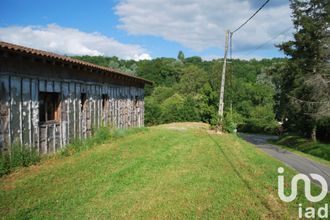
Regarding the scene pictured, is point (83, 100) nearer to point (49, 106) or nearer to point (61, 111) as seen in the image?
point (61, 111)

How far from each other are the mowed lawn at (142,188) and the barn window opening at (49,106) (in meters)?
1.75

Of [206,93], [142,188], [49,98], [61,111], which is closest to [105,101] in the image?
[61,111]

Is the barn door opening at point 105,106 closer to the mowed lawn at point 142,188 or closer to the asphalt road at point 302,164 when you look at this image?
the mowed lawn at point 142,188

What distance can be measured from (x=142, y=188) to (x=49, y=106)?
6245 mm

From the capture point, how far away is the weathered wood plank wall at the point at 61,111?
960 centimetres

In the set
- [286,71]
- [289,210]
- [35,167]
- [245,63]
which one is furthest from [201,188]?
[245,63]

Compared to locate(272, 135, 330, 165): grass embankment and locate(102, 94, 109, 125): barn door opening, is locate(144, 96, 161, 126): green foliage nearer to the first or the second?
locate(272, 135, 330, 165): grass embankment

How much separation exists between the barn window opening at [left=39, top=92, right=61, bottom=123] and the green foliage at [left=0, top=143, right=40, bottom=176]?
5.25 ft

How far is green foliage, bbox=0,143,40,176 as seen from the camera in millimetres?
8984

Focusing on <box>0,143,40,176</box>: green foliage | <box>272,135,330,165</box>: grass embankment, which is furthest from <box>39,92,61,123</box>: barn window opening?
<box>272,135,330,165</box>: grass embankment

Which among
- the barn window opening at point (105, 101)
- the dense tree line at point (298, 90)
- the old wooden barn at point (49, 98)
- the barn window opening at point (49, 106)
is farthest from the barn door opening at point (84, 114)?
the dense tree line at point (298, 90)

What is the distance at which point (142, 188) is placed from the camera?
788cm

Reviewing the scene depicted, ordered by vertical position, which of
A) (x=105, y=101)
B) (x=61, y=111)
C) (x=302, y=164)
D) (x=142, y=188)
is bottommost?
(x=302, y=164)

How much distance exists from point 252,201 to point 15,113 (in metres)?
7.41
